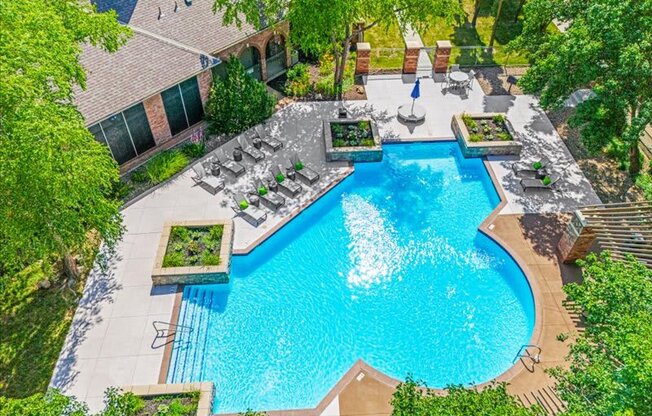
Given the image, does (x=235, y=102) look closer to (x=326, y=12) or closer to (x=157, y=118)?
(x=157, y=118)

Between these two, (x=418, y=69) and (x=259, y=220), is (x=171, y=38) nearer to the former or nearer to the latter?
(x=259, y=220)

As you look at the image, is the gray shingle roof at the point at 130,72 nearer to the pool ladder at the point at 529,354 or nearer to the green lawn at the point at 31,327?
the green lawn at the point at 31,327

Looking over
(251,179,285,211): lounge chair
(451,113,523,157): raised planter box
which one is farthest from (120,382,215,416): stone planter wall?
(451,113,523,157): raised planter box

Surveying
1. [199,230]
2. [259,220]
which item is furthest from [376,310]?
[199,230]

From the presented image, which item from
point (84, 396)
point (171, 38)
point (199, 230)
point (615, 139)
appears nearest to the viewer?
point (84, 396)

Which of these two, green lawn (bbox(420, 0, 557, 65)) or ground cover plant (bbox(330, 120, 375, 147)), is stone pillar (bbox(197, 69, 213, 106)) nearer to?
ground cover plant (bbox(330, 120, 375, 147))

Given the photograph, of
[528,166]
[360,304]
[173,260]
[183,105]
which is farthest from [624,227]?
[183,105]
